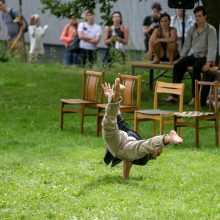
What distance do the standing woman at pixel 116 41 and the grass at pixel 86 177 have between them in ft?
21.7

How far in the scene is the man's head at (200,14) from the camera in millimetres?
19031

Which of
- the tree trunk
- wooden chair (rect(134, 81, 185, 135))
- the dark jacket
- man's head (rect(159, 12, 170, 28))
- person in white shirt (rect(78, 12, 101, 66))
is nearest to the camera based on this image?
the dark jacket

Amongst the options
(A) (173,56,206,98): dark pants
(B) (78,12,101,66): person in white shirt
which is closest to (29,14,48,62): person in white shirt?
(B) (78,12,101,66): person in white shirt

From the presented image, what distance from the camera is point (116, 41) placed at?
25766 millimetres

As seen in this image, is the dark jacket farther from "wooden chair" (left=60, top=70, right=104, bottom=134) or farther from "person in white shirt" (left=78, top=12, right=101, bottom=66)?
"person in white shirt" (left=78, top=12, right=101, bottom=66)

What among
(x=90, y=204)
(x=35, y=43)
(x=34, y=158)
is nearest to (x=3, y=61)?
(x=35, y=43)

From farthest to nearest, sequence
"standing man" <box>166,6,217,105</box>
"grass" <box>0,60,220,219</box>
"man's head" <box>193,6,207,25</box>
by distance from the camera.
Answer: "standing man" <box>166,6,217,105</box>, "man's head" <box>193,6,207,25</box>, "grass" <box>0,60,220,219</box>

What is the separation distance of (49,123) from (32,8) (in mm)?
16697

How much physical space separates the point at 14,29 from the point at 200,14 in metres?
10.3

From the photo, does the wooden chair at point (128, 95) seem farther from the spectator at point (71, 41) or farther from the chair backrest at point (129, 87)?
the spectator at point (71, 41)

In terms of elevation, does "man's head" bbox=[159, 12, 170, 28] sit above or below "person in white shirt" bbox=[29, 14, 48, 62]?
above

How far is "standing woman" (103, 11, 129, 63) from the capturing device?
25.5 m

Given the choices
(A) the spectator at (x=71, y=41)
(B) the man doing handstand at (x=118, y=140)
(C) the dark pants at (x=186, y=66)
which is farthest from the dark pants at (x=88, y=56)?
(B) the man doing handstand at (x=118, y=140)

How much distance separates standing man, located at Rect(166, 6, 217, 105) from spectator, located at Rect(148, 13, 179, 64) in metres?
0.47
